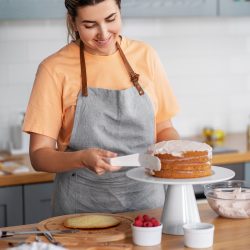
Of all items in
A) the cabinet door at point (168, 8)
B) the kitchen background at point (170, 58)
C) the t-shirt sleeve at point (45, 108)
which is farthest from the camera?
the cabinet door at point (168, 8)

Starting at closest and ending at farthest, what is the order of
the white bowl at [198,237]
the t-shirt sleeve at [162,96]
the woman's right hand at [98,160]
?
the white bowl at [198,237] → the woman's right hand at [98,160] → the t-shirt sleeve at [162,96]

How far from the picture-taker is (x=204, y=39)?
4473 millimetres

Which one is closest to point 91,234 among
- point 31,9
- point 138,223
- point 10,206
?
point 138,223

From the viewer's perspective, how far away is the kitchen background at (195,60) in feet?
13.4

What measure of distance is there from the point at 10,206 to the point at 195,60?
1572 mm

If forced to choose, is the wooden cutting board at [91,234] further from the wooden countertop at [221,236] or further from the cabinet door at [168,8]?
the cabinet door at [168,8]

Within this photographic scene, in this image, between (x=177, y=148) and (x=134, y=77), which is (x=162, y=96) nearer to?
(x=134, y=77)

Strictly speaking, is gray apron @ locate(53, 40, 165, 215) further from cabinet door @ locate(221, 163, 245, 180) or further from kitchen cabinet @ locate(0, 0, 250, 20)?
cabinet door @ locate(221, 163, 245, 180)

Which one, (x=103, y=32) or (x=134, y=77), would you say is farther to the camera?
(x=134, y=77)

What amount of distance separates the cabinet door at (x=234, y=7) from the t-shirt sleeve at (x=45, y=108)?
1656 mm

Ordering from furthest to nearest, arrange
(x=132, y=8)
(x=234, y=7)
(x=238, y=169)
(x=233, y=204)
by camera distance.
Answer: (x=234, y=7) → (x=238, y=169) → (x=132, y=8) → (x=233, y=204)

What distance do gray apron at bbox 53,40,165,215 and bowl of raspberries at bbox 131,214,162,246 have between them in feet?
1.59

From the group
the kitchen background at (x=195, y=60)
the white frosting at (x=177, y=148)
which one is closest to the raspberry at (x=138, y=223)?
the white frosting at (x=177, y=148)

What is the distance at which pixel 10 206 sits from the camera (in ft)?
11.4
